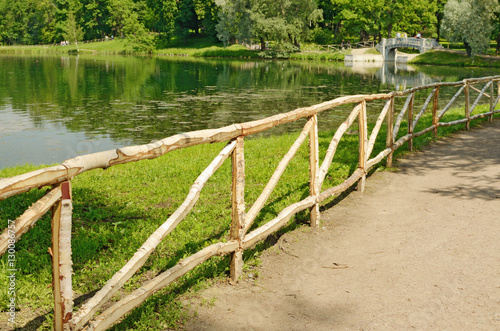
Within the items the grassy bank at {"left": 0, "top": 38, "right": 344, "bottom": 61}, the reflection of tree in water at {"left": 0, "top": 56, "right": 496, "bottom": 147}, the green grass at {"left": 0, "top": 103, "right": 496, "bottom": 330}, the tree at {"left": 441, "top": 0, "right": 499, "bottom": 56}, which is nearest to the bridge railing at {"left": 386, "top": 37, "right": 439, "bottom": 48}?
the tree at {"left": 441, "top": 0, "right": 499, "bottom": 56}

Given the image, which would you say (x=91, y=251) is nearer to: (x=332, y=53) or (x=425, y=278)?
(x=425, y=278)

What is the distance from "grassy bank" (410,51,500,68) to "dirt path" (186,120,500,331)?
57.8 meters

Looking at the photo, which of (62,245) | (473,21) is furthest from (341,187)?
(473,21)

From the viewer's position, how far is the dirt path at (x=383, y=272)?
429cm

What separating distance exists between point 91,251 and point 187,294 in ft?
4.92

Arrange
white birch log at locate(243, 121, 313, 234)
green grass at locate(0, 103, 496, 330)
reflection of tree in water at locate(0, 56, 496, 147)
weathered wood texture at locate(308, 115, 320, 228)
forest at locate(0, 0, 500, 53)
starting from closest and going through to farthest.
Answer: green grass at locate(0, 103, 496, 330)
white birch log at locate(243, 121, 313, 234)
weathered wood texture at locate(308, 115, 320, 228)
reflection of tree in water at locate(0, 56, 496, 147)
forest at locate(0, 0, 500, 53)

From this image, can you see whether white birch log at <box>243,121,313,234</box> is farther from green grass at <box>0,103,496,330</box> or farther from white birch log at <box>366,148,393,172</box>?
white birch log at <box>366,148,393,172</box>

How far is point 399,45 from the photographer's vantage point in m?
73.7

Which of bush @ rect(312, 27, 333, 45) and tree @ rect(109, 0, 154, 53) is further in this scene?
tree @ rect(109, 0, 154, 53)

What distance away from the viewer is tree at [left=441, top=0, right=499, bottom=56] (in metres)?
58.6

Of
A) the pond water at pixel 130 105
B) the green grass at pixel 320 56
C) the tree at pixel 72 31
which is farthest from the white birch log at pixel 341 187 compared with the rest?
the tree at pixel 72 31

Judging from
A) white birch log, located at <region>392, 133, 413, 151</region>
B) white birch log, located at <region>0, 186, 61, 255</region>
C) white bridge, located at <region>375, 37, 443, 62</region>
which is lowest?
white birch log, located at <region>392, 133, 413, 151</region>

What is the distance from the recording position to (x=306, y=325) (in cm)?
420

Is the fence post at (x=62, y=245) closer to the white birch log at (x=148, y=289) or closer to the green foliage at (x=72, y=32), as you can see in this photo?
the white birch log at (x=148, y=289)
